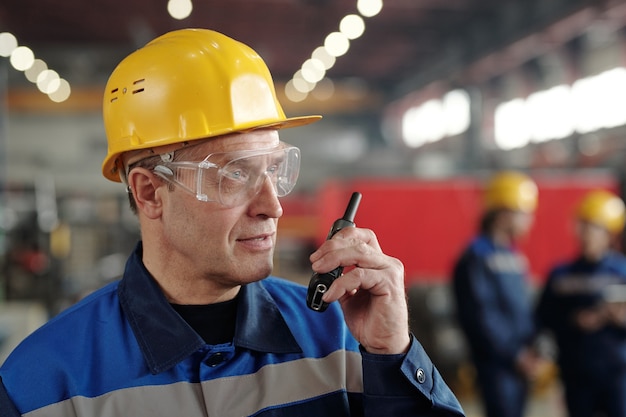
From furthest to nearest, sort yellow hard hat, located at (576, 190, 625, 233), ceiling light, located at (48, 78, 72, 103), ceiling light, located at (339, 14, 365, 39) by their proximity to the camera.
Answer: ceiling light, located at (48, 78, 72, 103) → ceiling light, located at (339, 14, 365, 39) → yellow hard hat, located at (576, 190, 625, 233)

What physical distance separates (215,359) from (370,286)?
400 mm

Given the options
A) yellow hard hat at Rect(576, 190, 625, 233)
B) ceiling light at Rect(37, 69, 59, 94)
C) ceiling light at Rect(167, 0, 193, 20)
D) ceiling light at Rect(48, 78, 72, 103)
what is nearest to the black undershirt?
yellow hard hat at Rect(576, 190, 625, 233)

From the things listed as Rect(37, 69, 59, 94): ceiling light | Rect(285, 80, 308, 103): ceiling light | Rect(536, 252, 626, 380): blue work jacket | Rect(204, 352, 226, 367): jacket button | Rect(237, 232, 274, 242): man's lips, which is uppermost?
Rect(37, 69, 59, 94): ceiling light

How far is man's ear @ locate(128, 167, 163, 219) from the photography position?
155 centimetres

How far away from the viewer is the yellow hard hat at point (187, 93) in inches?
57.4

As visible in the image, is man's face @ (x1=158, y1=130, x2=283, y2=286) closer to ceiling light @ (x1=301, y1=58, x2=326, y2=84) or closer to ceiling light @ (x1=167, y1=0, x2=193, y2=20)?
ceiling light @ (x1=167, y1=0, x2=193, y2=20)

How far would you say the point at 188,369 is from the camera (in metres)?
1.45

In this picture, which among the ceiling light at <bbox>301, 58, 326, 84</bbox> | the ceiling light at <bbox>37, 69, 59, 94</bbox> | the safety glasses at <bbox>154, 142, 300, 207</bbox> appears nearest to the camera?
the safety glasses at <bbox>154, 142, 300, 207</bbox>

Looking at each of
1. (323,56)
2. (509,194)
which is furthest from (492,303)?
(323,56)

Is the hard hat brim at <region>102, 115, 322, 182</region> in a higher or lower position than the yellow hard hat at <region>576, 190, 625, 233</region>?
higher

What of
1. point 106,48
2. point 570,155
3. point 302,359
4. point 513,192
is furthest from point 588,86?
point 302,359

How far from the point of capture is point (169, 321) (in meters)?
1.47

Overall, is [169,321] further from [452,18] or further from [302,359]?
[452,18]

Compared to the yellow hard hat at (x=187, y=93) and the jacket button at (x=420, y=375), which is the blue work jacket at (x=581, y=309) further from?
the yellow hard hat at (x=187, y=93)
